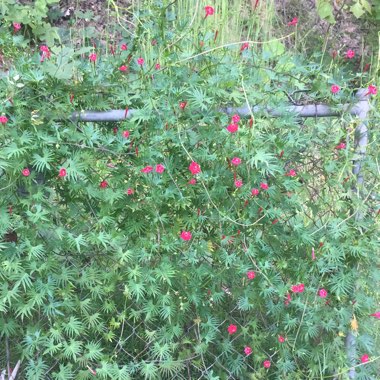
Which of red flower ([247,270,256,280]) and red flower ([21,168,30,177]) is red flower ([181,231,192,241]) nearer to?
red flower ([247,270,256,280])

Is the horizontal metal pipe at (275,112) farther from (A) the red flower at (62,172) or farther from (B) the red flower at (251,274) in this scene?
(B) the red flower at (251,274)

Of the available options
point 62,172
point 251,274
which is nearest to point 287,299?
point 251,274

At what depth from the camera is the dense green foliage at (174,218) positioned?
2.04 metres

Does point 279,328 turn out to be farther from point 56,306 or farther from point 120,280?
point 56,306

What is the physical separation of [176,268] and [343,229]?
24.6 inches

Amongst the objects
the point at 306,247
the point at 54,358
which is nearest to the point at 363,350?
the point at 306,247

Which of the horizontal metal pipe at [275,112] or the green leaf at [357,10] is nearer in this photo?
the horizontal metal pipe at [275,112]

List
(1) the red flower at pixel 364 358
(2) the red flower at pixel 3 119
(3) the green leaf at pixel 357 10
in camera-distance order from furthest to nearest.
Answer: (3) the green leaf at pixel 357 10 < (1) the red flower at pixel 364 358 < (2) the red flower at pixel 3 119

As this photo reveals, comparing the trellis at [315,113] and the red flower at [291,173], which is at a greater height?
the trellis at [315,113]

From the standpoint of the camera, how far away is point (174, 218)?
2160 millimetres

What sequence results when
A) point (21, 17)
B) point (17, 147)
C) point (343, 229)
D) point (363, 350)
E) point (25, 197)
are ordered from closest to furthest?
point (17, 147), point (25, 197), point (343, 229), point (363, 350), point (21, 17)

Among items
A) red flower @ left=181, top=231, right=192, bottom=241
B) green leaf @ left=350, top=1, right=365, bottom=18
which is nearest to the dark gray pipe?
red flower @ left=181, top=231, right=192, bottom=241

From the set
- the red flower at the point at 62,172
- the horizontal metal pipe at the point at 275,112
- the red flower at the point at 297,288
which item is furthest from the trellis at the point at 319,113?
the red flower at the point at 297,288

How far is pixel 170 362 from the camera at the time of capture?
217cm
